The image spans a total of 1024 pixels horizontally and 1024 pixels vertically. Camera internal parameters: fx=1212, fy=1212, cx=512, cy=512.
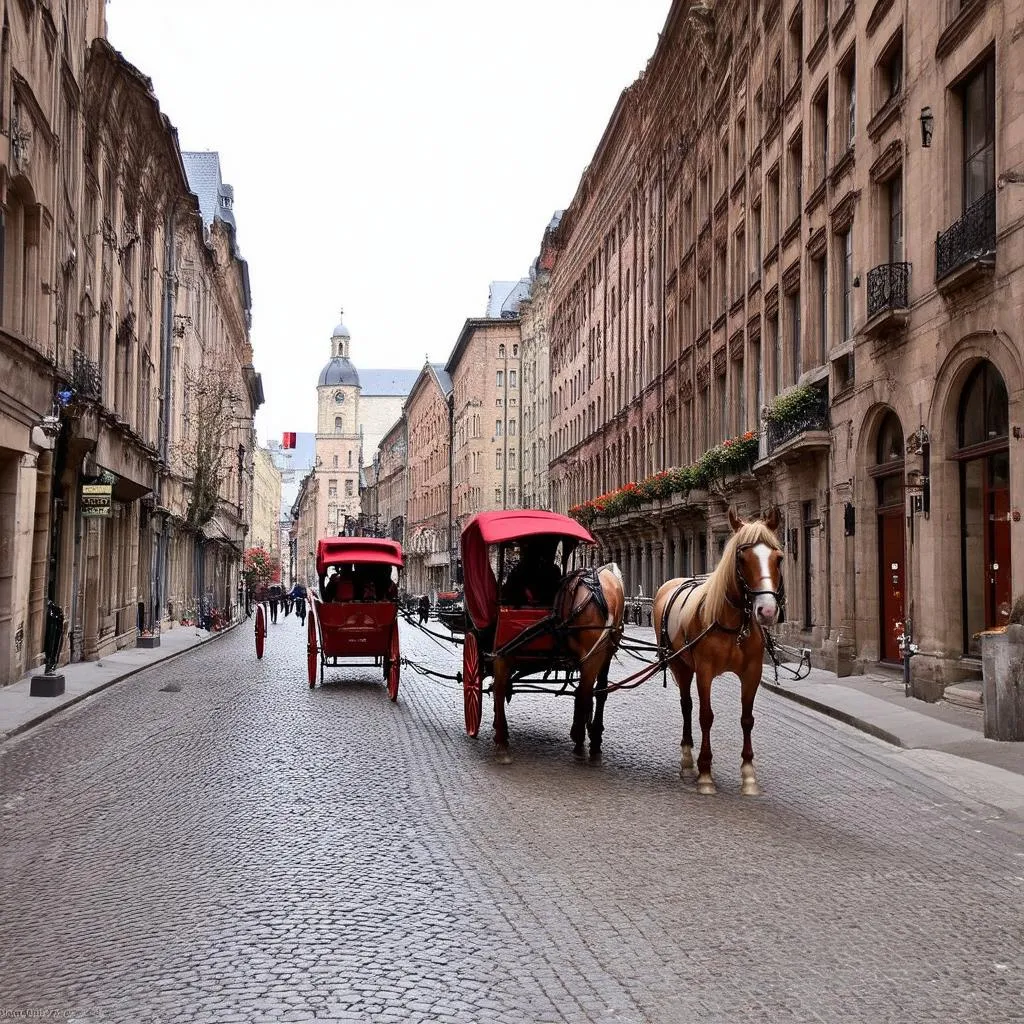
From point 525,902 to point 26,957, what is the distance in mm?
2454

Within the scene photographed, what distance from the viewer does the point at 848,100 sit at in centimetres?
2417

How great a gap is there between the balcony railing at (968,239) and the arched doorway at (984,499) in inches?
61.2

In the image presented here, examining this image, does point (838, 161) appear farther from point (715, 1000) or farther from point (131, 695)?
point (715, 1000)

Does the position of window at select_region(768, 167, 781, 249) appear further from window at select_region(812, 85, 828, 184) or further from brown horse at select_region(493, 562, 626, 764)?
brown horse at select_region(493, 562, 626, 764)

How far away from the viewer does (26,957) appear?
18.5ft

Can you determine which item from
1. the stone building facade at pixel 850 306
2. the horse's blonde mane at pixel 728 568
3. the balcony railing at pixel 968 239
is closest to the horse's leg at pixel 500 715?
the horse's blonde mane at pixel 728 568

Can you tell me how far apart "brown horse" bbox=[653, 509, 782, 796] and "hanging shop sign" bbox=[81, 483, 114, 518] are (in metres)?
15.7

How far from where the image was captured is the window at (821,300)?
2618 cm

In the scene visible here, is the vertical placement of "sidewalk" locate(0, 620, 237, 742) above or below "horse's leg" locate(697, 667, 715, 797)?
below

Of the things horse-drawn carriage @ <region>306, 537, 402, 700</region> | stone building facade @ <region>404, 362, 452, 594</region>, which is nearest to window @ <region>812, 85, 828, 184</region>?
horse-drawn carriage @ <region>306, 537, 402, 700</region>

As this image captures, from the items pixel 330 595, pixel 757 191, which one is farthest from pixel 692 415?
pixel 330 595

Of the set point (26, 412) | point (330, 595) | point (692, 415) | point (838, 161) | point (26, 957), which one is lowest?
point (26, 957)

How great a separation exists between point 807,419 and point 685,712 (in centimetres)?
1590

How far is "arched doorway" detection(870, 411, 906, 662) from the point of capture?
20.8 metres
